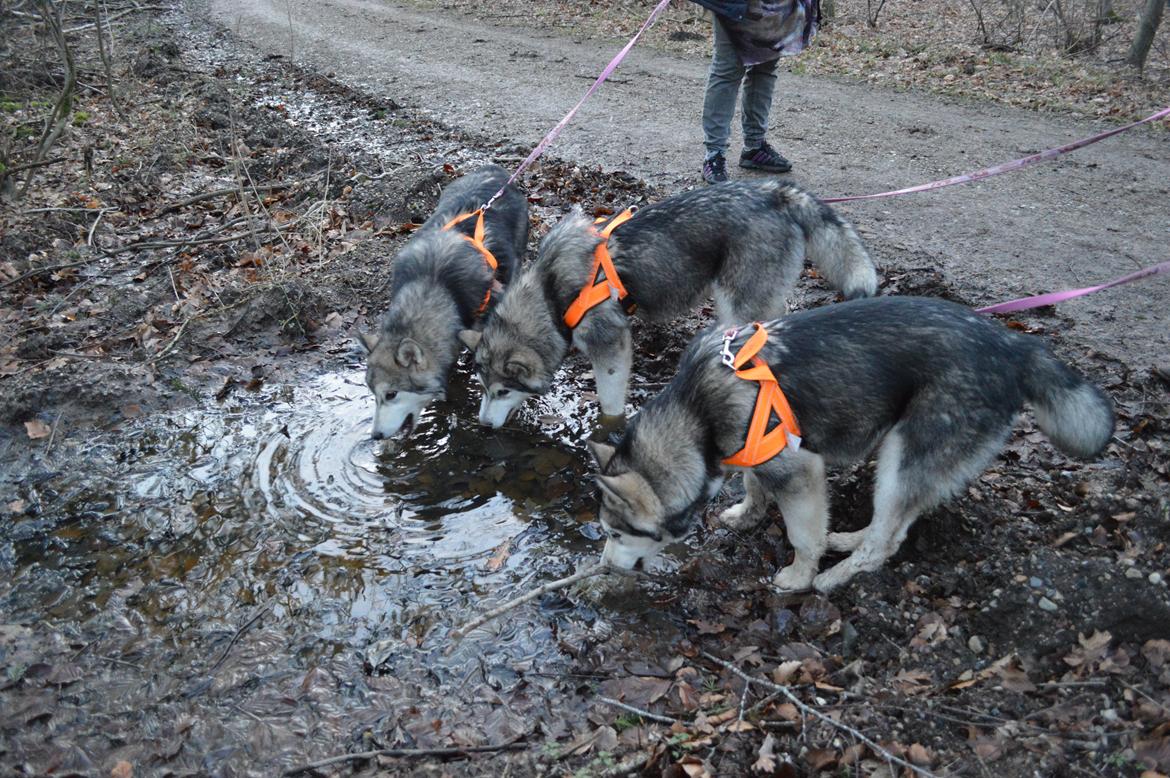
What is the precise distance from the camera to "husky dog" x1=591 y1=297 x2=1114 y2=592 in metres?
3.55

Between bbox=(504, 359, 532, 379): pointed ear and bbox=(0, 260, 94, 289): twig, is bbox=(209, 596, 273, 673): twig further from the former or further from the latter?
bbox=(0, 260, 94, 289): twig

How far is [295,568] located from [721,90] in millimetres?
6601

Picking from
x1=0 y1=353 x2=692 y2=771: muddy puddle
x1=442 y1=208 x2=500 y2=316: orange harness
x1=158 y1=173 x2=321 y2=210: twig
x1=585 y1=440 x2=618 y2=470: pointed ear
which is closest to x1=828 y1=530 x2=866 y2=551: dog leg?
x1=0 y1=353 x2=692 y2=771: muddy puddle

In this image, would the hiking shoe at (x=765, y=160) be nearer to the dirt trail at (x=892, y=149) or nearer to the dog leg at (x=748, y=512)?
the dirt trail at (x=892, y=149)

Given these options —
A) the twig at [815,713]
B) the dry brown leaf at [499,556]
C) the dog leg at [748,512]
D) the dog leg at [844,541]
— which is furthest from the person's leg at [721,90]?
the twig at [815,713]

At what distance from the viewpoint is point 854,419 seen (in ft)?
12.5

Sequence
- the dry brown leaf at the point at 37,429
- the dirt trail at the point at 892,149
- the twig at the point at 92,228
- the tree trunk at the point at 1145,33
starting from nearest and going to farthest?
1. the dry brown leaf at the point at 37,429
2. the dirt trail at the point at 892,149
3. the twig at the point at 92,228
4. the tree trunk at the point at 1145,33

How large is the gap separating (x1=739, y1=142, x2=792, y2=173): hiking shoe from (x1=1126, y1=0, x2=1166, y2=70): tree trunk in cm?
870

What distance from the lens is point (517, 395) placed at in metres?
5.31

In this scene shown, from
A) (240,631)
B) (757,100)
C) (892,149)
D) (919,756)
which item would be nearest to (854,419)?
(919,756)

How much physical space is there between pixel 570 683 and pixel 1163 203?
26.8ft

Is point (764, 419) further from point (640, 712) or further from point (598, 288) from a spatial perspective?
point (598, 288)

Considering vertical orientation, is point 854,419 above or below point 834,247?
below

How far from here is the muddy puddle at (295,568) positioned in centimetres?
356
